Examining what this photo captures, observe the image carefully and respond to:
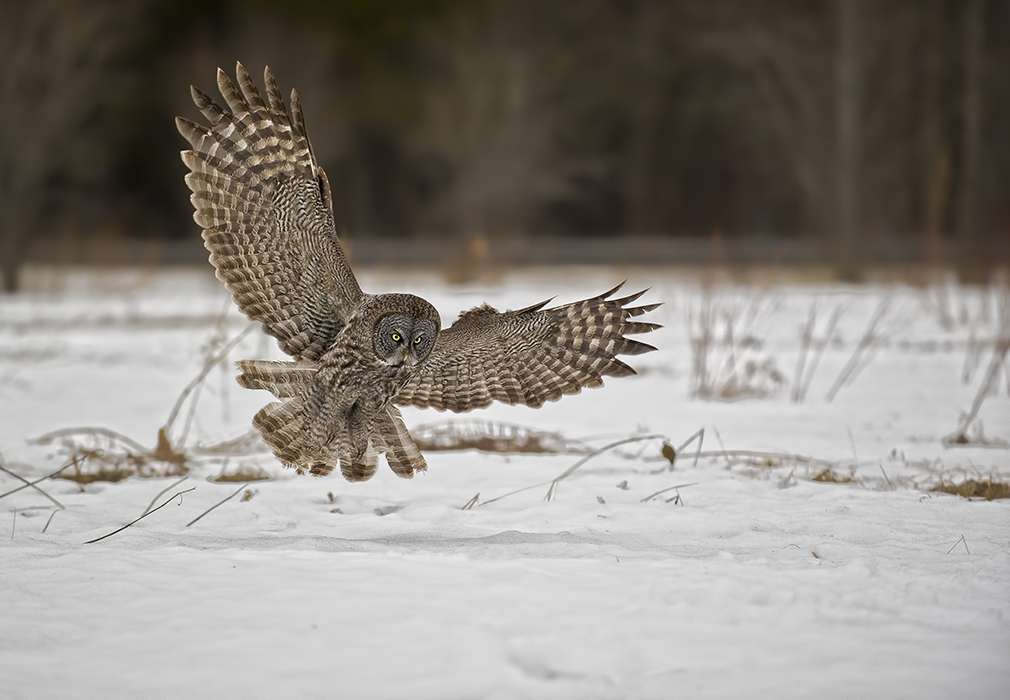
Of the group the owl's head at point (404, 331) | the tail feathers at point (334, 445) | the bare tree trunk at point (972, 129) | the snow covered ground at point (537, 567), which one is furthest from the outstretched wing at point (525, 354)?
the bare tree trunk at point (972, 129)

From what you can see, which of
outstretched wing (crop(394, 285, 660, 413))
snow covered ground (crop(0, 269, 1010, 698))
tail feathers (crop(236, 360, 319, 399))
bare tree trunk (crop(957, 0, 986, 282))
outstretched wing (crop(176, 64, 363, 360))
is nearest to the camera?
snow covered ground (crop(0, 269, 1010, 698))

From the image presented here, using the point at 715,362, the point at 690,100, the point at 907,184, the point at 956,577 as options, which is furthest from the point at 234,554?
the point at 690,100

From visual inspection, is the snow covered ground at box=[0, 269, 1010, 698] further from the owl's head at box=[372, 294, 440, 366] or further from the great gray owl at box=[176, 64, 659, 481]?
the owl's head at box=[372, 294, 440, 366]

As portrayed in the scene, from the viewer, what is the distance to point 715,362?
8125 millimetres

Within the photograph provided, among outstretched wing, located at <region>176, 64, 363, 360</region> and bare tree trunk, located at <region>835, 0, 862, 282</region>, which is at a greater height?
bare tree trunk, located at <region>835, 0, 862, 282</region>

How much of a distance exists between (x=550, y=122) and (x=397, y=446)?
683 inches

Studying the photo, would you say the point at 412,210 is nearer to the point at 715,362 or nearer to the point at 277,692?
the point at 715,362

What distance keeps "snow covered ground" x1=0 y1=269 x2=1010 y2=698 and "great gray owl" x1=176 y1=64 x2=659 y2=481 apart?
0.36 m

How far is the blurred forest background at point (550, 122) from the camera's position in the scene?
538 inches

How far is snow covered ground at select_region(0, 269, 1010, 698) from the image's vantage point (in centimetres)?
236

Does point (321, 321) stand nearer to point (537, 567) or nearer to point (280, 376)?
point (280, 376)

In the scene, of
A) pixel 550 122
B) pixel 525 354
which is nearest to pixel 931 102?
pixel 550 122

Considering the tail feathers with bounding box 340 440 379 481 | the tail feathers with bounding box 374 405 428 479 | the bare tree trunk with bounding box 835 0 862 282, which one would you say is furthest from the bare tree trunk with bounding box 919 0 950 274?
the tail feathers with bounding box 340 440 379 481

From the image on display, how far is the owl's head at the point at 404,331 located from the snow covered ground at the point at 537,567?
0.63m
